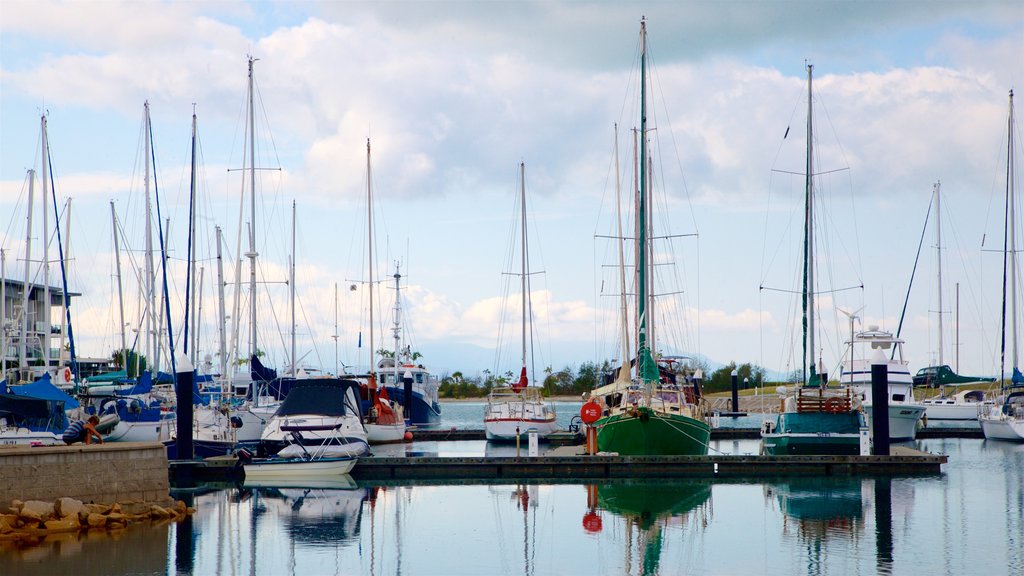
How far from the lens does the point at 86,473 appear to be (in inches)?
955

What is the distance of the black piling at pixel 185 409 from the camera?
31.0 metres

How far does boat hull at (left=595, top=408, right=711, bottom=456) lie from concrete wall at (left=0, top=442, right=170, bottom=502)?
13.8 metres

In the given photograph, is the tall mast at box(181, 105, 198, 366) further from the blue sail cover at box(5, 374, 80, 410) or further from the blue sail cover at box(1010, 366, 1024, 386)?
the blue sail cover at box(1010, 366, 1024, 386)

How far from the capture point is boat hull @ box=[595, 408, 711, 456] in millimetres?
33438

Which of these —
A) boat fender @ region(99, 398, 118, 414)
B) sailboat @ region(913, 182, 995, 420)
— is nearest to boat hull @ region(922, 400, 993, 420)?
sailboat @ region(913, 182, 995, 420)

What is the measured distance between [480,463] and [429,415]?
3417 centimetres

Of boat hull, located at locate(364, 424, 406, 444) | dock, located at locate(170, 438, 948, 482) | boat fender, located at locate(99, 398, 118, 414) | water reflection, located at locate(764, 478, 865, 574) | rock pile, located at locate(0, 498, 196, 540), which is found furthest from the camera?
boat hull, located at locate(364, 424, 406, 444)

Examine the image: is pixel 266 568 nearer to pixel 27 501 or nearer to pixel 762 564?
pixel 27 501

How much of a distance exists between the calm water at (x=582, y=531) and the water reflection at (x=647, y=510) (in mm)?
52

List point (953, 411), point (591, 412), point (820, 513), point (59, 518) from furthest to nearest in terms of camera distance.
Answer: point (953, 411)
point (591, 412)
point (820, 513)
point (59, 518)

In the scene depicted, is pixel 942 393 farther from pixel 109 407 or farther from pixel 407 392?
pixel 109 407

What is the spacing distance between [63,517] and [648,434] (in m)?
17.0

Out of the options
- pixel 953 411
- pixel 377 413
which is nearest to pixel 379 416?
pixel 377 413

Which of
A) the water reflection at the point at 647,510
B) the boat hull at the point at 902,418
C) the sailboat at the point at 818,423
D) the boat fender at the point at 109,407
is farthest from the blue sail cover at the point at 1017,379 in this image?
the boat fender at the point at 109,407
